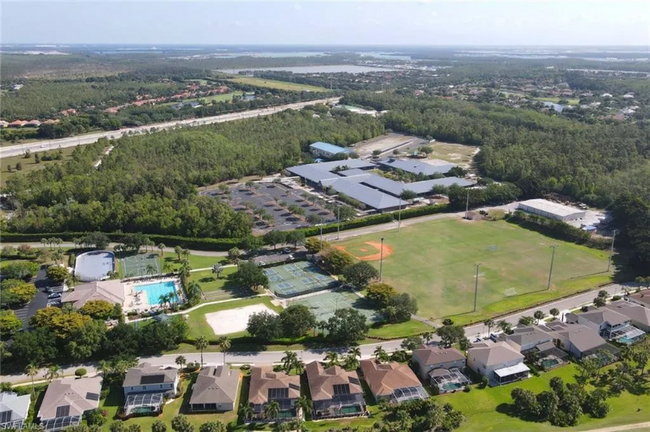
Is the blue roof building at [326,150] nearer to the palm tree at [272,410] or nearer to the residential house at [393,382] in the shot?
the residential house at [393,382]

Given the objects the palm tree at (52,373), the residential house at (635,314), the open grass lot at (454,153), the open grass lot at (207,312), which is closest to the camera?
the palm tree at (52,373)

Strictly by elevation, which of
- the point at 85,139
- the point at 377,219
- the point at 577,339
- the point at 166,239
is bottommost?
the point at 577,339

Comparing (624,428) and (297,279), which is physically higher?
(624,428)

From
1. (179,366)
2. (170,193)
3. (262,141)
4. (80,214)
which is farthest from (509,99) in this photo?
(179,366)

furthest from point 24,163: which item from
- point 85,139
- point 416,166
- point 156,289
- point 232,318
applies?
point 416,166

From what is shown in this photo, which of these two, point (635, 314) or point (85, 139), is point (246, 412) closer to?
point (635, 314)

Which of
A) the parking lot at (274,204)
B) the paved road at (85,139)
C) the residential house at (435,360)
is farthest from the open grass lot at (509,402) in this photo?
the paved road at (85,139)

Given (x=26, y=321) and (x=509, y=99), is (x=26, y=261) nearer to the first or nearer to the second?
(x=26, y=321)
